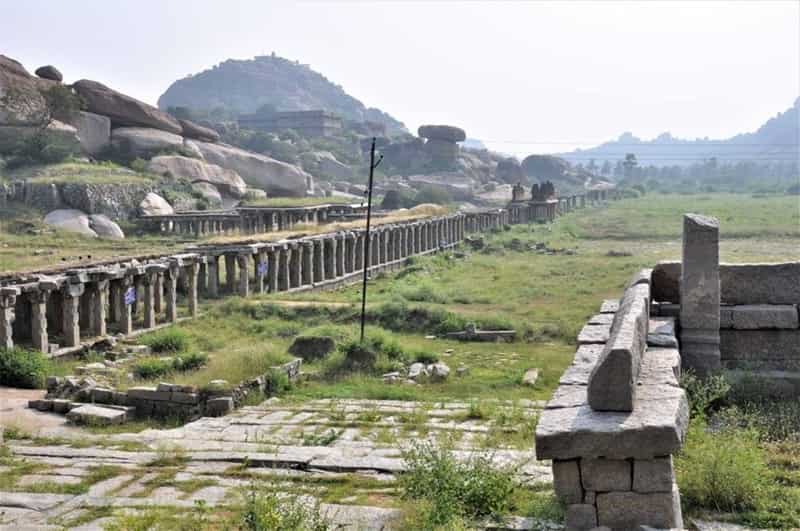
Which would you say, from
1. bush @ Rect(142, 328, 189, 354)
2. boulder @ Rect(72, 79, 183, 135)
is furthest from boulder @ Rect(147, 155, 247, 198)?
bush @ Rect(142, 328, 189, 354)

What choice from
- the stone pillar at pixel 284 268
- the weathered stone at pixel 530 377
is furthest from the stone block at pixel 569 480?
the stone pillar at pixel 284 268

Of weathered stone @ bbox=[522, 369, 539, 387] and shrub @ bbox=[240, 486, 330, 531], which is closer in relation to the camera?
shrub @ bbox=[240, 486, 330, 531]

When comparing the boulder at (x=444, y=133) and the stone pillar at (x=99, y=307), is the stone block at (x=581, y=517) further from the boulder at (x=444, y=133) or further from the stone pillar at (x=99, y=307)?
the boulder at (x=444, y=133)

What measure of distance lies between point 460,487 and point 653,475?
62.9 inches

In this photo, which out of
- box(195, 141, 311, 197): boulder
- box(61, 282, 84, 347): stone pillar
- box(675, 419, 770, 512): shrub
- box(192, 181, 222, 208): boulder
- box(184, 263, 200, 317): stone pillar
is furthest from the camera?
box(195, 141, 311, 197): boulder

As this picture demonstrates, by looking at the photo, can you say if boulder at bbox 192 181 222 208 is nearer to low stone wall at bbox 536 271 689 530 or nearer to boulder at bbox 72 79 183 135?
boulder at bbox 72 79 183 135

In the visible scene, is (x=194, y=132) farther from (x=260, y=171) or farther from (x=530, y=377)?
(x=530, y=377)

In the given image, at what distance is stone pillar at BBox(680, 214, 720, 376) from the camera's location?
10.0 meters

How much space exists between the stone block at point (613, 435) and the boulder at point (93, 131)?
63984 millimetres

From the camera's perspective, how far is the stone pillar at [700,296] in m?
10.0

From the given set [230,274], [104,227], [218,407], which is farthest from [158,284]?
[104,227]

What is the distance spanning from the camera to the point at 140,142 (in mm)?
68250

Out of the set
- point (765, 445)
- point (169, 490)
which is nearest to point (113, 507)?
point (169, 490)

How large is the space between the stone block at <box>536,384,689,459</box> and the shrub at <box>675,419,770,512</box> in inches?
24.7
